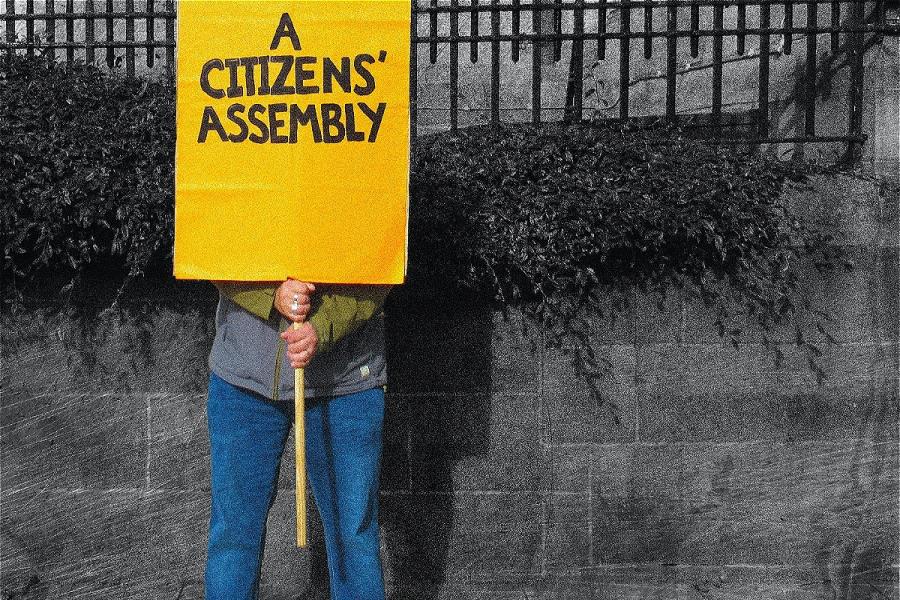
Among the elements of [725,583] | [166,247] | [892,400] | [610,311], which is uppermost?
[166,247]

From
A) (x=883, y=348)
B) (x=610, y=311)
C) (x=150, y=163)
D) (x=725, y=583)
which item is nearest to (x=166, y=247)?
(x=150, y=163)

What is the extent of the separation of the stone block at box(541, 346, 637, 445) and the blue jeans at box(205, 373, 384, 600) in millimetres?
1195

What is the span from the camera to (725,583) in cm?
473

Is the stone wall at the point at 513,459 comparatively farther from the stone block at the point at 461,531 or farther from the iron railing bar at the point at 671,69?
the iron railing bar at the point at 671,69

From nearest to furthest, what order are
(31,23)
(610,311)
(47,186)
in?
(47,186) → (610,311) → (31,23)

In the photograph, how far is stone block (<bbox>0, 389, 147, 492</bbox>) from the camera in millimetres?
4641

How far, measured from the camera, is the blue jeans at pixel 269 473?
144 inches

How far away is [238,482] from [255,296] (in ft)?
2.27

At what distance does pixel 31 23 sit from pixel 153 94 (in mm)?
885

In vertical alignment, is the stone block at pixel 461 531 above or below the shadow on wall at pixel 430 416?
below

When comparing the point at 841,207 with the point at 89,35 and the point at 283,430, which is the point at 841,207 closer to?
the point at 283,430

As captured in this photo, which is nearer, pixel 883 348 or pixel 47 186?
pixel 47 186

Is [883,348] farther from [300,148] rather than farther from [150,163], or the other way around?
[150,163]

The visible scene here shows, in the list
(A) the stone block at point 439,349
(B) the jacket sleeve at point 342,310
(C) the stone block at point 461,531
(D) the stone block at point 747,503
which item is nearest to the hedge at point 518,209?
(A) the stone block at point 439,349
